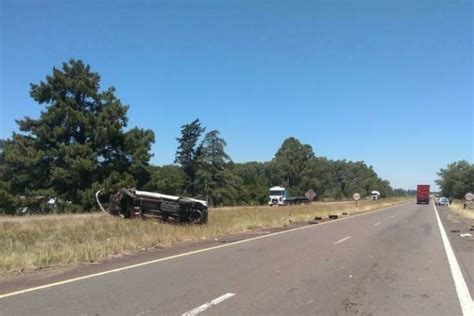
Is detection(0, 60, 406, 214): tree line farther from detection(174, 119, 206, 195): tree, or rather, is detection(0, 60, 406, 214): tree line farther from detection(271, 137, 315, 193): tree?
detection(271, 137, 315, 193): tree

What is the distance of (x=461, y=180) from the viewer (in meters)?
194

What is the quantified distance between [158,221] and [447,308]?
19.4 meters

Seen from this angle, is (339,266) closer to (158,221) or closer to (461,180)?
(158,221)

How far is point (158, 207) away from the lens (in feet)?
89.1

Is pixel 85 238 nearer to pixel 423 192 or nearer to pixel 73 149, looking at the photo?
pixel 73 149

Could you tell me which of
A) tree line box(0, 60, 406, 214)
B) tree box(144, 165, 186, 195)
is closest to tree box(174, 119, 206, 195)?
tree box(144, 165, 186, 195)

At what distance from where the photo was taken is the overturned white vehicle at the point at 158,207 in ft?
88.3

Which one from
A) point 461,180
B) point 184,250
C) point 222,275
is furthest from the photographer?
point 461,180

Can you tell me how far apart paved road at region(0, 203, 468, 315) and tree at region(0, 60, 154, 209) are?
45882 mm

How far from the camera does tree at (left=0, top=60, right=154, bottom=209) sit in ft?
194

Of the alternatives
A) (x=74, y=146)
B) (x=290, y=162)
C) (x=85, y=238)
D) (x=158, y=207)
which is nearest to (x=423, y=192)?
(x=290, y=162)

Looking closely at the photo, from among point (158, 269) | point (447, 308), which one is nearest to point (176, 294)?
point (158, 269)

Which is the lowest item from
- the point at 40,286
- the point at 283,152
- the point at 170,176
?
the point at 40,286

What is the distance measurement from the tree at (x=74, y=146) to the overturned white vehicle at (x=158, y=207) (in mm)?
30798
